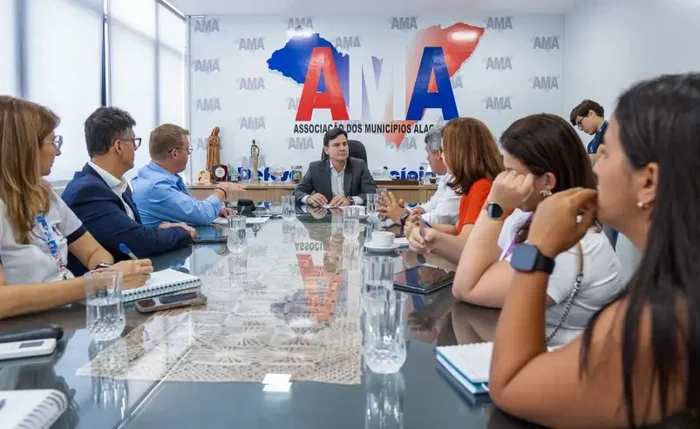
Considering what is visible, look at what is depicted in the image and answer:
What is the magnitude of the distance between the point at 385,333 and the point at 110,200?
→ 1652 mm

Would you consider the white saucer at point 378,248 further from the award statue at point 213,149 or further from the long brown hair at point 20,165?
the award statue at point 213,149

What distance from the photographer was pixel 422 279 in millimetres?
1667

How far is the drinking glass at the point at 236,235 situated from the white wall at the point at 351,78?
412cm

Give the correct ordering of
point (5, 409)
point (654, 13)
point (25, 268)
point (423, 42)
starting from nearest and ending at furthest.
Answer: point (5, 409) → point (25, 268) → point (654, 13) → point (423, 42)

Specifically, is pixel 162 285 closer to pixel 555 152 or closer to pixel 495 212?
pixel 495 212

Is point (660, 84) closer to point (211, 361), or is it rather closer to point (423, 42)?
point (211, 361)

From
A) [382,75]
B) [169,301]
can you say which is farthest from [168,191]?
[382,75]

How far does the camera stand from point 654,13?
13.8ft

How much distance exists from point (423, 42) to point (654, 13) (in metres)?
2.46

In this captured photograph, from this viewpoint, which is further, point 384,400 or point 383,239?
point 383,239

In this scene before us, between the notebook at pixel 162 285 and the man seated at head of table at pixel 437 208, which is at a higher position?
the man seated at head of table at pixel 437 208

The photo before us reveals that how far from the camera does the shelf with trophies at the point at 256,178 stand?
575 centimetres

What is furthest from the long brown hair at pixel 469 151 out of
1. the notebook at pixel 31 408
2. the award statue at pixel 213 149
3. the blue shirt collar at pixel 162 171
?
the award statue at pixel 213 149

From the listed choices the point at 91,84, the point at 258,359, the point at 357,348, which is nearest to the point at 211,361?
the point at 258,359
